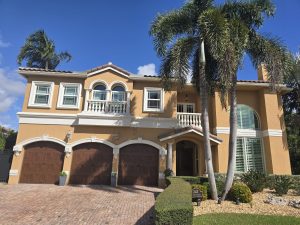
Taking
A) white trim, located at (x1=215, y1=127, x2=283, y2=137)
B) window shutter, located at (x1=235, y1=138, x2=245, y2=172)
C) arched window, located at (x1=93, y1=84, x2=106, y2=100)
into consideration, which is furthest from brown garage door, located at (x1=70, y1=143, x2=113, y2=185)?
window shutter, located at (x1=235, y1=138, x2=245, y2=172)

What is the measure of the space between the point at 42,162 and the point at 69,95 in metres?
5.30

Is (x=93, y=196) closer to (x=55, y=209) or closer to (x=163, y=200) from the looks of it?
(x=55, y=209)

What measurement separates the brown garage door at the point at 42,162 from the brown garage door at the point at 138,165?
4.48m

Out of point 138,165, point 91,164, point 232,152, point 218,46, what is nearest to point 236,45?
point 218,46

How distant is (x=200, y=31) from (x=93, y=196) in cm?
1038

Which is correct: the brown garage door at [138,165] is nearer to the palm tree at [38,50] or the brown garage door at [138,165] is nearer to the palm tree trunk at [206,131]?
the palm tree trunk at [206,131]

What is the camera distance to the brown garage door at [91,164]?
638 inches

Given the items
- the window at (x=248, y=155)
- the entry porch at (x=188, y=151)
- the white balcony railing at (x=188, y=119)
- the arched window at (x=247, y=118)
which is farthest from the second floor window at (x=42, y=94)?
the window at (x=248, y=155)

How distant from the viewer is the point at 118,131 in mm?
17016

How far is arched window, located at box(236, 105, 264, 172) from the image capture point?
17.7 metres

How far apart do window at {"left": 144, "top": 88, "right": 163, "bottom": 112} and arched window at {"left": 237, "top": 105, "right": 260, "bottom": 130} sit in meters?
6.57

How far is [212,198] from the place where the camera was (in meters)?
11.3

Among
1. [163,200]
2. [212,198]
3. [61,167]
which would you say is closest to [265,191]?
[212,198]

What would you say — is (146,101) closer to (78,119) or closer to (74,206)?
(78,119)
